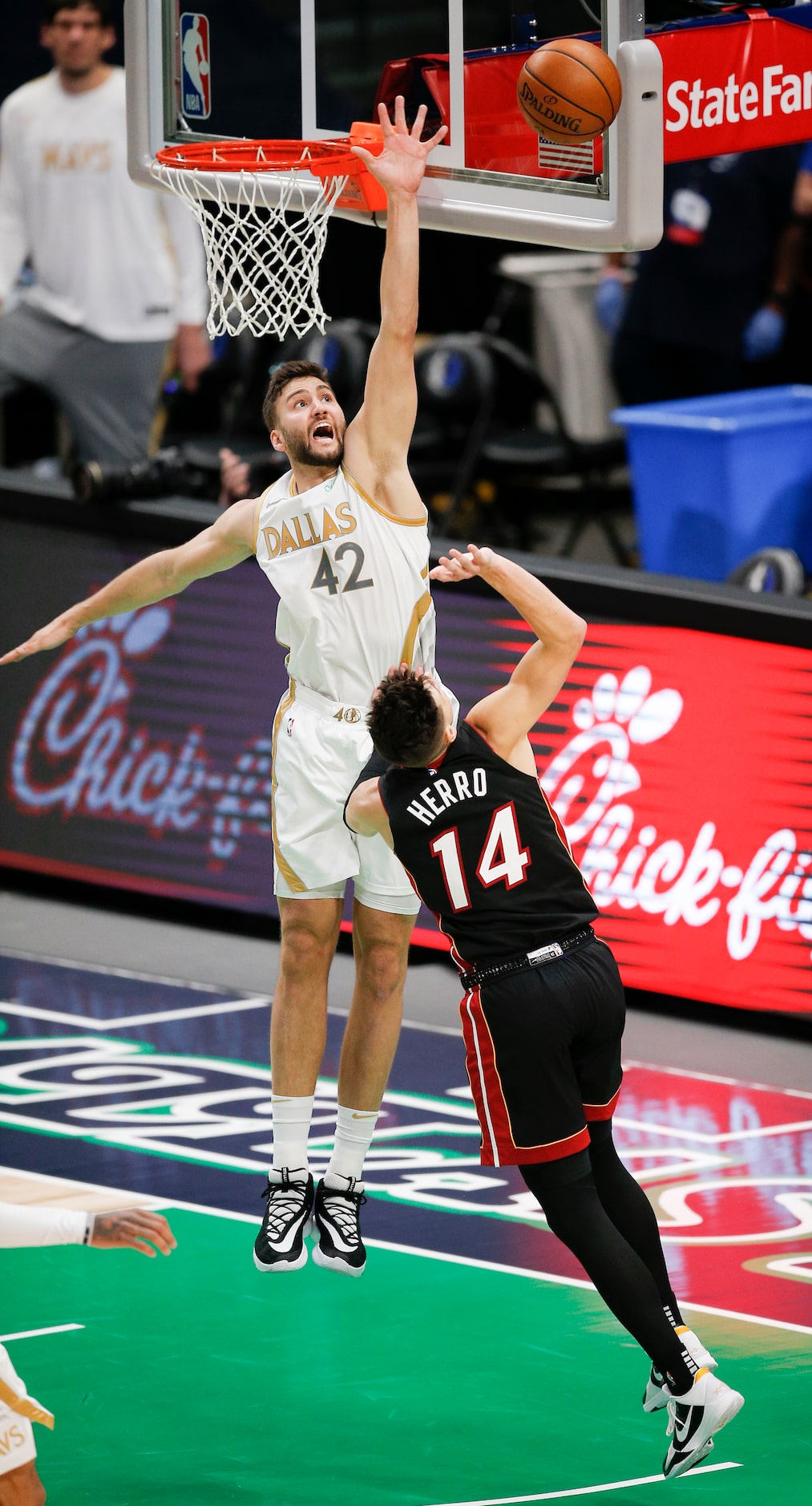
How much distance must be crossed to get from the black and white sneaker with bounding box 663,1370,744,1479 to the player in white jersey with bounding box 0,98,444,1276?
1.28 meters

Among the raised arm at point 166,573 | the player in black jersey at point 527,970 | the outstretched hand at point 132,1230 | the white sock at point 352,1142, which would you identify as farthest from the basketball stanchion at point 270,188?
the outstretched hand at point 132,1230

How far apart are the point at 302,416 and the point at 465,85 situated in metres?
1.10

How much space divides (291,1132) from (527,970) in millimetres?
1219

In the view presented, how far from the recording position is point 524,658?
6.13 meters

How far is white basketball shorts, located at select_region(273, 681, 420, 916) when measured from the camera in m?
6.93

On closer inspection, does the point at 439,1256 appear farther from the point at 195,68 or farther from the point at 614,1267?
the point at 195,68

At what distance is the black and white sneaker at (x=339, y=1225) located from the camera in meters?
6.89

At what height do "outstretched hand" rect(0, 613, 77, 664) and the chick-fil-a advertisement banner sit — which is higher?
"outstretched hand" rect(0, 613, 77, 664)

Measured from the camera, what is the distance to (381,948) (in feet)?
23.0

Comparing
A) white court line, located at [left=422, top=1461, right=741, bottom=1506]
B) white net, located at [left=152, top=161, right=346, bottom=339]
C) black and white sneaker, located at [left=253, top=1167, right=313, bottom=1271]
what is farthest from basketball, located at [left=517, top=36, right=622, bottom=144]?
white court line, located at [left=422, top=1461, right=741, bottom=1506]

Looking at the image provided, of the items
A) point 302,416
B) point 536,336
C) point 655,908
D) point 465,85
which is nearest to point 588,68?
point 465,85

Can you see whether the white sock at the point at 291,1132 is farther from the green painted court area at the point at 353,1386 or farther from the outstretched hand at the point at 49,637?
the outstretched hand at the point at 49,637

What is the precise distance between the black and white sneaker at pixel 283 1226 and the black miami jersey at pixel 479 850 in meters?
1.15

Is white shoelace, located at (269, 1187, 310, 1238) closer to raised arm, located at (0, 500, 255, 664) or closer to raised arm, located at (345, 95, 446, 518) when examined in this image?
raised arm, located at (0, 500, 255, 664)
